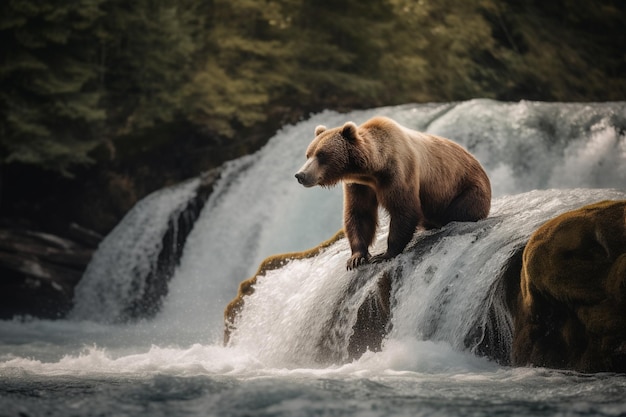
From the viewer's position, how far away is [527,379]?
16.6 feet

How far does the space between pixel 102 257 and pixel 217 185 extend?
7.36 feet

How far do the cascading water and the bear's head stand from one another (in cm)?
79

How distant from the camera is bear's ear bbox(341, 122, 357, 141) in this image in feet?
20.9

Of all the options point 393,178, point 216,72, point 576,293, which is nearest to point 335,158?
point 393,178

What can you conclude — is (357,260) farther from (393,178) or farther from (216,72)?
(216,72)

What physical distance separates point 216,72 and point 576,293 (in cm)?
1237

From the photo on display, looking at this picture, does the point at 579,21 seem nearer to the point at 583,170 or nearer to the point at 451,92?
the point at 451,92

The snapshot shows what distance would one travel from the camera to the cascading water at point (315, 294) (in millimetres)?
4957

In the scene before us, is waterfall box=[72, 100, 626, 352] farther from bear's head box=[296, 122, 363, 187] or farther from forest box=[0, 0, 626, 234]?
bear's head box=[296, 122, 363, 187]

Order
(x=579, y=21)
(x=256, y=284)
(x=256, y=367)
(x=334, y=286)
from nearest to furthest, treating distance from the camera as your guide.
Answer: (x=256, y=367) → (x=334, y=286) → (x=256, y=284) → (x=579, y=21)

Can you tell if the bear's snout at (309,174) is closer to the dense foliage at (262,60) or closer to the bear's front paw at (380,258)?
the bear's front paw at (380,258)

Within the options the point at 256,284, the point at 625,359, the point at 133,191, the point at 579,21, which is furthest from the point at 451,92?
the point at 625,359

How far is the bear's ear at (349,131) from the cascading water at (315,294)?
0.97 metres

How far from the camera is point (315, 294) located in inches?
285
